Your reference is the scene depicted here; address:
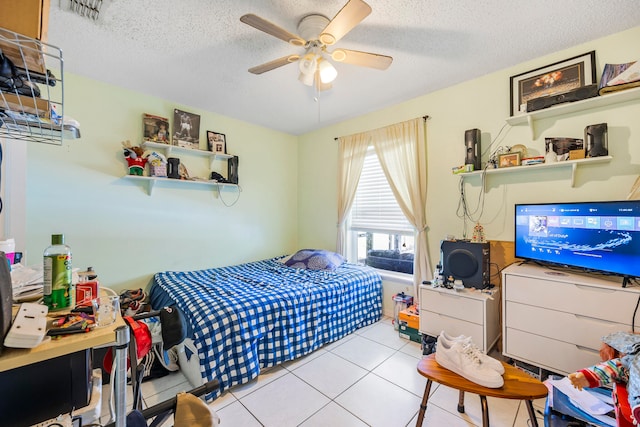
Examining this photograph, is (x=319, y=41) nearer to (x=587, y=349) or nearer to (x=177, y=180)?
(x=177, y=180)

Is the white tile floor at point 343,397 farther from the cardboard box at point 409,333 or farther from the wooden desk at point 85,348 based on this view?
the wooden desk at point 85,348

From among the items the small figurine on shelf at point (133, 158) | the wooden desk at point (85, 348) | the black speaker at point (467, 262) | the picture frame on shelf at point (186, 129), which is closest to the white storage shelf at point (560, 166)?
the black speaker at point (467, 262)

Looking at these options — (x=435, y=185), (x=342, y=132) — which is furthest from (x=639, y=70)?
(x=342, y=132)

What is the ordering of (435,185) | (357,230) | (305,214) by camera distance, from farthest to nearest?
1. (305,214)
2. (357,230)
3. (435,185)

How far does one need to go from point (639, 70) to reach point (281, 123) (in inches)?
130

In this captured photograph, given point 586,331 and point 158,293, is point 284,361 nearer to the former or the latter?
point 158,293

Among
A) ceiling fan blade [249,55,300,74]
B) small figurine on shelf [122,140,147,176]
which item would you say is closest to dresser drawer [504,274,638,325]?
ceiling fan blade [249,55,300,74]

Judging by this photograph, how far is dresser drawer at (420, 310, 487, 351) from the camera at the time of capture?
2006 millimetres

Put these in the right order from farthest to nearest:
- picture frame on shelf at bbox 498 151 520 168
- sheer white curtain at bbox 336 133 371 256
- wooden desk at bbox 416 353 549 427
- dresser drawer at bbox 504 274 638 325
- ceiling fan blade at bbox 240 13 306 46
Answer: sheer white curtain at bbox 336 133 371 256 → picture frame on shelf at bbox 498 151 520 168 → dresser drawer at bbox 504 274 638 325 → ceiling fan blade at bbox 240 13 306 46 → wooden desk at bbox 416 353 549 427

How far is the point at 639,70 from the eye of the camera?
166cm

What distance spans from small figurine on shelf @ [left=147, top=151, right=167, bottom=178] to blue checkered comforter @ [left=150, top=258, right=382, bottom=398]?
1.10 metres

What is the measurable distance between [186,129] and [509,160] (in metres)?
3.31

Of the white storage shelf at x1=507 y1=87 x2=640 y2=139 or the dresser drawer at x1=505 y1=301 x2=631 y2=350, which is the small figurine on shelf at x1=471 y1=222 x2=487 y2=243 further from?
the white storage shelf at x1=507 y1=87 x2=640 y2=139

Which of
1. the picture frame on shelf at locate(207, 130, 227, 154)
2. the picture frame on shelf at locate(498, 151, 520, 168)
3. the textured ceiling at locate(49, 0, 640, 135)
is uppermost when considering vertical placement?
the textured ceiling at locate(49, 0, 640, 135)
